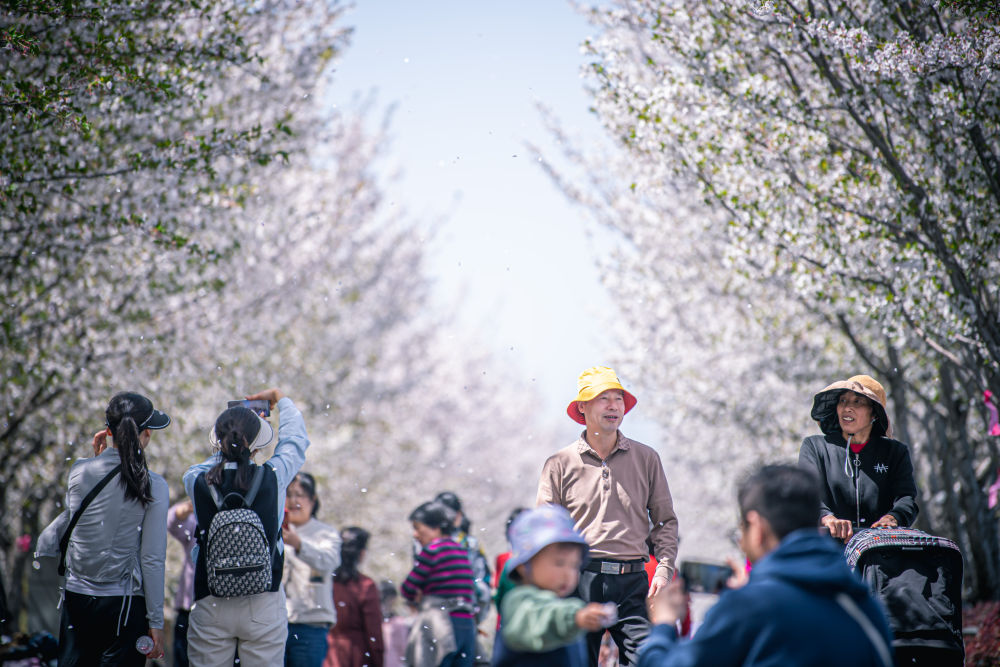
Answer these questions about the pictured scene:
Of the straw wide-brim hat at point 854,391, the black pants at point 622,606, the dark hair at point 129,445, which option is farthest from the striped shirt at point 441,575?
the straw wide-brim hat at point 854,391

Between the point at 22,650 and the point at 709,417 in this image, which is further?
the point at 709,417

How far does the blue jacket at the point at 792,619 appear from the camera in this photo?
2.58 m

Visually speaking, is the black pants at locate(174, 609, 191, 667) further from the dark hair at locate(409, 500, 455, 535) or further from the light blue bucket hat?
the light blue bucket hat

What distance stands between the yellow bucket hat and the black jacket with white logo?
104 centimetres

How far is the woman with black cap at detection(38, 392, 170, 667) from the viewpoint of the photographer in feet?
15.9

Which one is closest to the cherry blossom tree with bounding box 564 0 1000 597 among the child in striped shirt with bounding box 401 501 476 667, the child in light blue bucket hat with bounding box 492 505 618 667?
the child in striped shirt with bounding box 401 501 476 667

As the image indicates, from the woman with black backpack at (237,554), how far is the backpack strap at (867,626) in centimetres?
287

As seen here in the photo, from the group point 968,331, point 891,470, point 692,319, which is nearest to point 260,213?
point 692,319

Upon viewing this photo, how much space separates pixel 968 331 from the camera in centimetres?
798

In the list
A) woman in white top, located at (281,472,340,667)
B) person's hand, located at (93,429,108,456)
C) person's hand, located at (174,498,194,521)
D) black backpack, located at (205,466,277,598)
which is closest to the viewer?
black backpack, located at (205,466,277,598)

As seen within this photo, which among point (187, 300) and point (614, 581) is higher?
point (187, 300)

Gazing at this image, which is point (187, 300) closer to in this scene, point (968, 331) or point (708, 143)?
point (708, 143)

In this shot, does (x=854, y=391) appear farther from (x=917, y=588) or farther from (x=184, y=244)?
(x=184, y=244)

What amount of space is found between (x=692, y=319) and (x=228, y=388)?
817 cm
